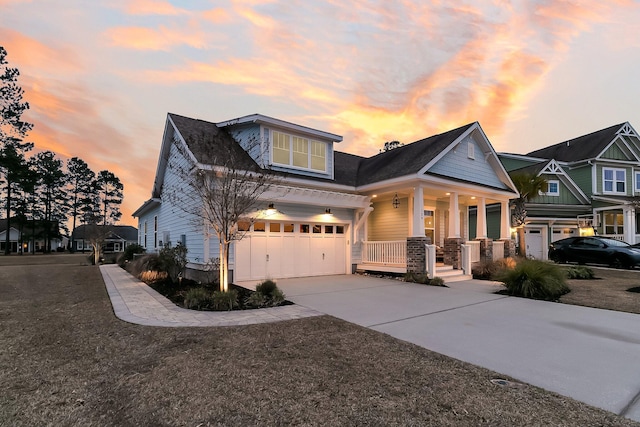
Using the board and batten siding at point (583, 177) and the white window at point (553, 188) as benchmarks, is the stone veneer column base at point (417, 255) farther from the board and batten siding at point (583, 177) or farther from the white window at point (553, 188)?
the board and batten siding at point (583, 177)

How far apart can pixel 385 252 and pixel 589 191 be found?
1948 cm

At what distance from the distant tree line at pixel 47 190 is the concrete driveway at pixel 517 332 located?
3407cm

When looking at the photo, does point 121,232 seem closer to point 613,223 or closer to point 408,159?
point 408,159

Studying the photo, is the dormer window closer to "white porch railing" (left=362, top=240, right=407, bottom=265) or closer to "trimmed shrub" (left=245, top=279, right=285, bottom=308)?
"white porch railing" (left=362, top=240, right=407, bottom=265)

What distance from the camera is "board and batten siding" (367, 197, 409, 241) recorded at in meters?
14.3

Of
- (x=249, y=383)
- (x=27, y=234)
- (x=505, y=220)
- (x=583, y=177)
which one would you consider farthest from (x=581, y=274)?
(x=27, y=234)

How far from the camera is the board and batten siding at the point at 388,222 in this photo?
14289mm

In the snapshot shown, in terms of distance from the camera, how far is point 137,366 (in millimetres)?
3791

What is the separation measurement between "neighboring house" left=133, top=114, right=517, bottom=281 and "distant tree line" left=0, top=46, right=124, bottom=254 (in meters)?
26.2

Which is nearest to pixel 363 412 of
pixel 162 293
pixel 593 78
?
pixel 162 293

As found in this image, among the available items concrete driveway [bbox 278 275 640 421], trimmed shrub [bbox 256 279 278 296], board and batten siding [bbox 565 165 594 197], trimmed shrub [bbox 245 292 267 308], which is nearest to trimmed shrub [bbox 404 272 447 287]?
concrete driveway [bbox 278 275 640 421]

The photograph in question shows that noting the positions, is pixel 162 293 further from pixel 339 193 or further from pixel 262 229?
pixel 339 193

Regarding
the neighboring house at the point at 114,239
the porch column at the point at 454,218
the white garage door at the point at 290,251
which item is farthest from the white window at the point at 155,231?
the neighboring house at the point at 114,239

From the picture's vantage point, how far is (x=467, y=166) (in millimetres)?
13898
